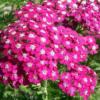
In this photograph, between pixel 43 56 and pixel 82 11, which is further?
pixel 82 11

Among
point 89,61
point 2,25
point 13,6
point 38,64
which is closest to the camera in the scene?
point 38,64

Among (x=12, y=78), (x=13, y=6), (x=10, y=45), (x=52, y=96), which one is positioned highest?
(x=13, y=6)

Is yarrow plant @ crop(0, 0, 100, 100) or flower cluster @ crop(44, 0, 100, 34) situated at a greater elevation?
flower cluster @ crop(44, 0, 100, 34)

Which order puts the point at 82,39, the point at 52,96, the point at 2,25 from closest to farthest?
the point at 82,39, the point at 52,96, the point at 2,25

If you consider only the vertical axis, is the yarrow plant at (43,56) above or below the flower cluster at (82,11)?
below

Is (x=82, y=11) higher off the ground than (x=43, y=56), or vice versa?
(x=82, y=11)

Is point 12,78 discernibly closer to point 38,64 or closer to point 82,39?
point 38,64

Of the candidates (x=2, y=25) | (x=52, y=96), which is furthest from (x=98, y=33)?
(x=2, y=25)

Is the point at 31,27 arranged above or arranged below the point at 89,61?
above

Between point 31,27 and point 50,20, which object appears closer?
point 31,27

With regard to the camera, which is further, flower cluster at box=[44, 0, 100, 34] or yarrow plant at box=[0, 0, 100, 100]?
flower cluster at box=[44, 0, 100, 34]

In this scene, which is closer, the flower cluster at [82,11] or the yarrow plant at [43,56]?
the yarrow plant at [43,56]
